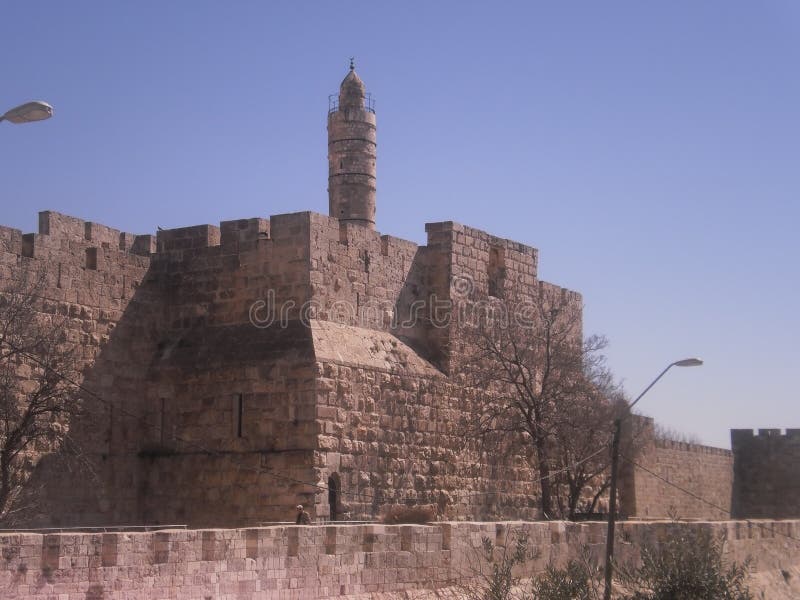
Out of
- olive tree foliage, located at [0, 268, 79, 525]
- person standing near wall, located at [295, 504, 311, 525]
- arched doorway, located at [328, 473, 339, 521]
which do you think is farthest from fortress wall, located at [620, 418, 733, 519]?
olive tree foliage, located at [0, 268, 79, 525]

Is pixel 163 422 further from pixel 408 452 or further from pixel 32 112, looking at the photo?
pixel 32 112

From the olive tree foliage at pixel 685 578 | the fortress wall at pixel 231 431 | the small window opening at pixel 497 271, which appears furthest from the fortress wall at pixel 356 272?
the olive tree foliage at pixel 685 578

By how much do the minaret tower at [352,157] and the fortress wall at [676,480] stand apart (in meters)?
9.86

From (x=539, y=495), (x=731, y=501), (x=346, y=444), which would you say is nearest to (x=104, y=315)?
(x=346, y=444)

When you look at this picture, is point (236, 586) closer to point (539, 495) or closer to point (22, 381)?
point (22, 381)

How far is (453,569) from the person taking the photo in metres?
15.5

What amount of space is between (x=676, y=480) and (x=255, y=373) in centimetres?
1740

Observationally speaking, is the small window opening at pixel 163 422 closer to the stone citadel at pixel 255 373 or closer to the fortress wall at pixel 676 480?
the stone citadel at pixel 255 373

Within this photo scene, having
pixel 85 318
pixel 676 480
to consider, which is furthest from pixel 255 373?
pixel 676 480

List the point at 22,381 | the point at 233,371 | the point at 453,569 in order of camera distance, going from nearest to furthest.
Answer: the point at 453,569 → the point at 22,381 → the point at 233,371

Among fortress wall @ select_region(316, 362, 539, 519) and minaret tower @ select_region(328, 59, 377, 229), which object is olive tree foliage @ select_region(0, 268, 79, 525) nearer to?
fortress wall @ select_region(316, 362, 539, 519)

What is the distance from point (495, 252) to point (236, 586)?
1251 cm

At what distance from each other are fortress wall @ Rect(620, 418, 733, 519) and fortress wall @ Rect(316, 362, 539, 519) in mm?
6198

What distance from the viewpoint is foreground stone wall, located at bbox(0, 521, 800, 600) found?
11125 millimetres
